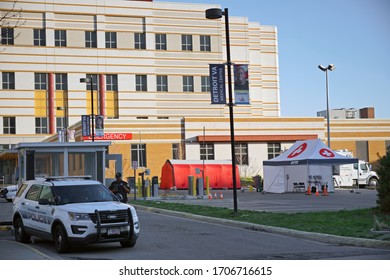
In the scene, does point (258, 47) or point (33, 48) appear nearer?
point (33, 48)

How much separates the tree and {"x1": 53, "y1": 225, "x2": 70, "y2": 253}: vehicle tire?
9744 millimetres

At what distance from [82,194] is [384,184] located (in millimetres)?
8972

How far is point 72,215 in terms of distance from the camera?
14.0 m

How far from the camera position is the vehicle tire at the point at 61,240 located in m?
13.8

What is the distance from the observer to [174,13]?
3004 inches

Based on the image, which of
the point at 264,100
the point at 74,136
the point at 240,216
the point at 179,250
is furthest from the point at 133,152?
the point at 179,250

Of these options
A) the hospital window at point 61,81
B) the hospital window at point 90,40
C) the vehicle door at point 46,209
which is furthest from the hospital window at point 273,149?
the vehicle door at point 46,209

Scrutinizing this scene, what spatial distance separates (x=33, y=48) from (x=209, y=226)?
56.5 meters

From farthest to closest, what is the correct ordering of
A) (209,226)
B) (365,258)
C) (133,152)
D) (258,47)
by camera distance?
(258,47) < (133,152) < (209,226) < (365,258)

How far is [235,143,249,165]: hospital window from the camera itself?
6450 centimetres

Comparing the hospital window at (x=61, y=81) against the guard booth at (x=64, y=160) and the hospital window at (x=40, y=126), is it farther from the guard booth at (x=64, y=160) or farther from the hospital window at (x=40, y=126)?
the guard booth at (x=64, y=160)

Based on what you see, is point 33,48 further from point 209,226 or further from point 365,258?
point 365,258

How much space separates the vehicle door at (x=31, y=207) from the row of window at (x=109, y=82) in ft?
190

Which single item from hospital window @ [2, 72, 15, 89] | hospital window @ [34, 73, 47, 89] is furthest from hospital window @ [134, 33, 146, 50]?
hospital window @ [2, 72, 15, 89]
